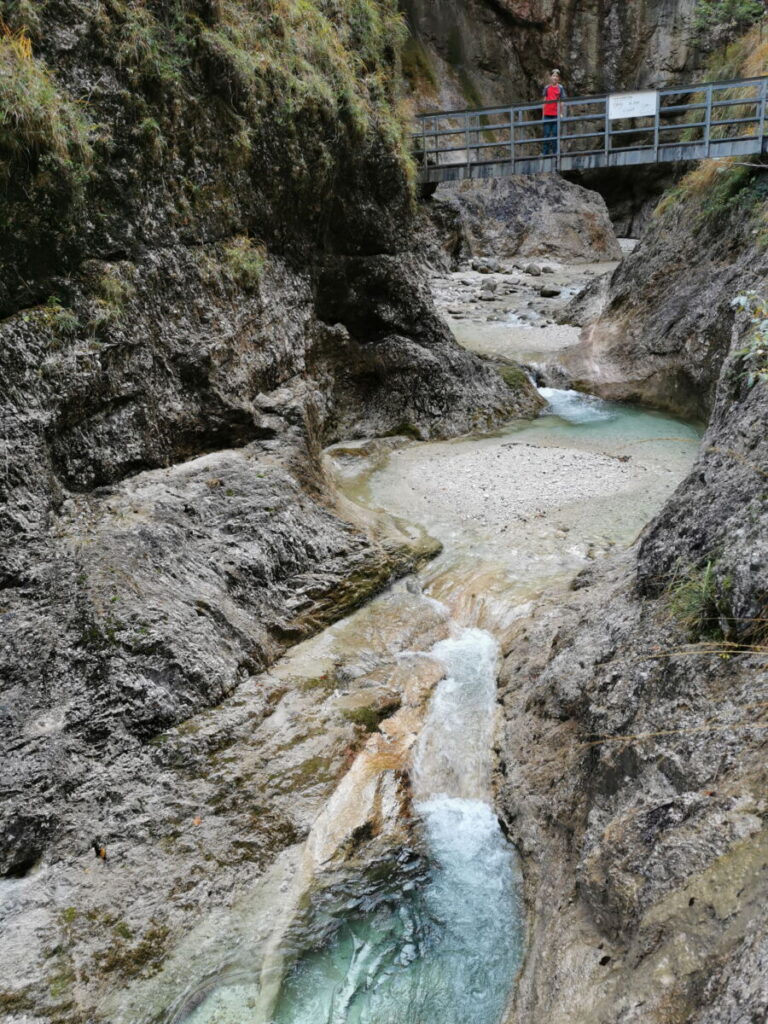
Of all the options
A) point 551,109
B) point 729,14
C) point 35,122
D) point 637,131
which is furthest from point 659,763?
point 729,14

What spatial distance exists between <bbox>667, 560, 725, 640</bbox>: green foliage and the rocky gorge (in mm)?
27

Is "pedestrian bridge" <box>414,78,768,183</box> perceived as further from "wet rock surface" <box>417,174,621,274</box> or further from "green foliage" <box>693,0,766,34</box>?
"wet rock surface" <box>417,174,621,274</box>

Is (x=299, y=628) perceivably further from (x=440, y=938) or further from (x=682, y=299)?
(x=682, y=299)

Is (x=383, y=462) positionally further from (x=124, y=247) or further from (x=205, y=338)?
(x=124, y=247)

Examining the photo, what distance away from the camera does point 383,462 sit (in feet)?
41.2

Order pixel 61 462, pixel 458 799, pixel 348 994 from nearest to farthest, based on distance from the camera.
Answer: pixel 348 994 < pixel 458 799 < pixel 61 462

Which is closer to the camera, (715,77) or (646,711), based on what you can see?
(646,711)

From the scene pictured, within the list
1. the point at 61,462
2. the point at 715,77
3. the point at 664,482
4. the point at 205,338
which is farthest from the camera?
the point at 715,77

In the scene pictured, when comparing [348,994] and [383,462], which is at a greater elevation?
[383,462]

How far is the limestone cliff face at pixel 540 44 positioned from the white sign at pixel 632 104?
1650 cm

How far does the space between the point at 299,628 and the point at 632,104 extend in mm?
14349

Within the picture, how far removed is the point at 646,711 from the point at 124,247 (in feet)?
23.0

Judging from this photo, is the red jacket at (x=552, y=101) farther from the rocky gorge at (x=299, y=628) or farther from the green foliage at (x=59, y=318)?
the green foliage at (x=59, y=318)

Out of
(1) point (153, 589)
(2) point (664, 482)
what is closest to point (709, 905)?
(1) point (153, 589)
